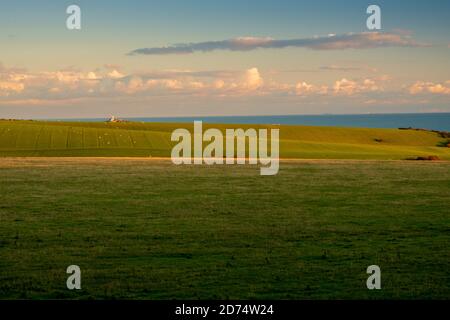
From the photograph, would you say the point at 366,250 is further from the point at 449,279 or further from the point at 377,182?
the point at 377,182

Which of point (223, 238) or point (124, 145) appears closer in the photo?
point (223, 238)

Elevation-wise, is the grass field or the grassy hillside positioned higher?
the grassy hillside

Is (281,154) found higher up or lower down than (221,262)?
higher up

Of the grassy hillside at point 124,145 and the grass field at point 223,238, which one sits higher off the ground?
the grassy hillside at point 124,145

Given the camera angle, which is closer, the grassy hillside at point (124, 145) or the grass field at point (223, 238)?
the grass field at point (223, 238)

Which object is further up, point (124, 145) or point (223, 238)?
point (124, 145)

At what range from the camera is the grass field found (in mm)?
17281

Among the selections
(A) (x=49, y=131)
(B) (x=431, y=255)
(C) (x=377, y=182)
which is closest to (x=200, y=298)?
(B) (x=431, y=255)

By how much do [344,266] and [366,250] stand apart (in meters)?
2.55

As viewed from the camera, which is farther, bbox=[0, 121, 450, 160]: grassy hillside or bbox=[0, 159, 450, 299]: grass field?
bbox=[0, 121, 450, 160]: grassy hillside

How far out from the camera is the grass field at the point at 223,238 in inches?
680

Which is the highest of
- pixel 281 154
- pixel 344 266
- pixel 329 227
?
pixel 281 154

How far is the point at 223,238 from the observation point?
77.2 ft

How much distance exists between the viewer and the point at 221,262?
1977 cm
